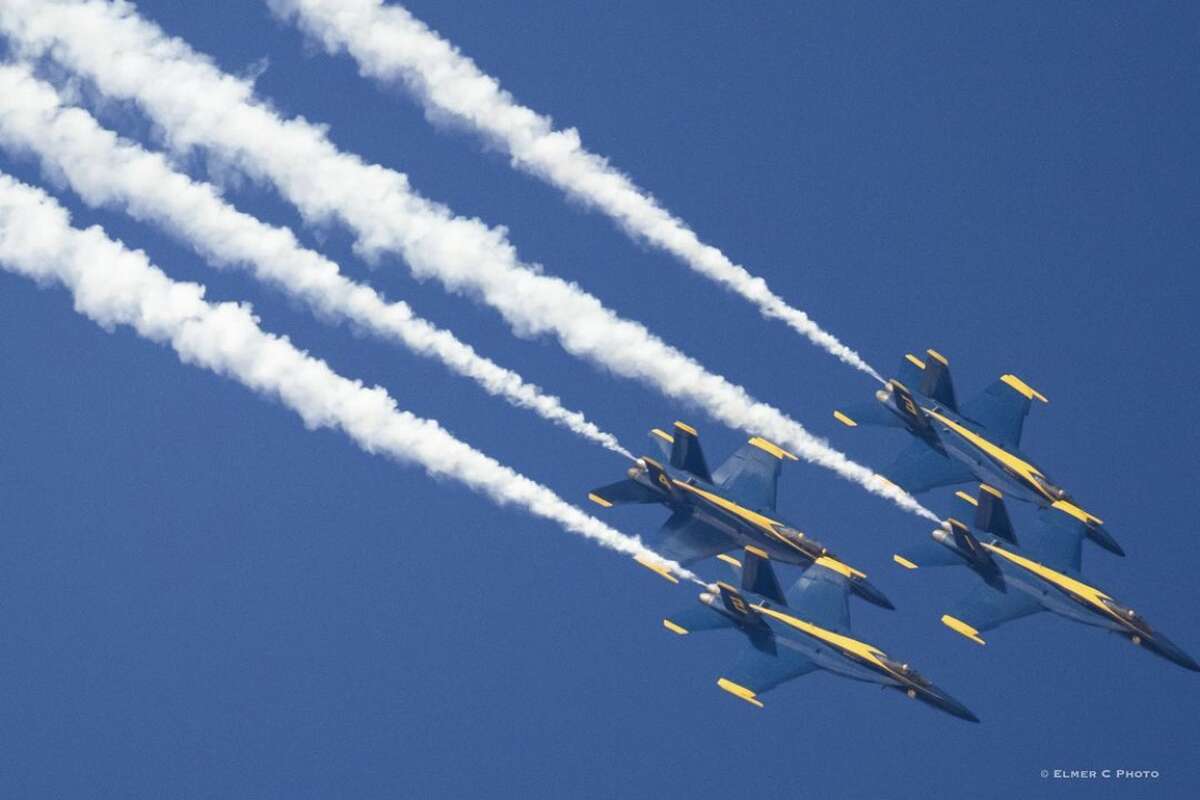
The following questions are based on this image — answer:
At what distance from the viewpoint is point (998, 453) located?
67.4 m

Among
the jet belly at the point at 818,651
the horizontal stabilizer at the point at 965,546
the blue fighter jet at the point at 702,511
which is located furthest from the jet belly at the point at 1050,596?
the jet belly at the point at 818,651

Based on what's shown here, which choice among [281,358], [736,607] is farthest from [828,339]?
[281,358]

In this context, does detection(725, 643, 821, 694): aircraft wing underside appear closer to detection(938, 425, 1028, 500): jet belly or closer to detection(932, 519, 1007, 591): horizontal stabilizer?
detection(932, 519, 1007, 591): horizontal stabilizer

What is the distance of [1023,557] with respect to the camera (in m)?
65.8

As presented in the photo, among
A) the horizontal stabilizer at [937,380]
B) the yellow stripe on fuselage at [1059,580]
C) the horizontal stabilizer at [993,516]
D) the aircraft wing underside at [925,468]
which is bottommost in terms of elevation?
the yellow stripe on fuselage at [1059,580]

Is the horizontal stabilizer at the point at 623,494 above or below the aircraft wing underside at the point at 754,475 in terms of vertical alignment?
below

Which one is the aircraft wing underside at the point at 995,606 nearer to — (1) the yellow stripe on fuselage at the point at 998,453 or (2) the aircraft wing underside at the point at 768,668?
(1) the yellow stripe on fuselage at the point at 998,453

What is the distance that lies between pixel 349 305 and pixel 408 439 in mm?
2998

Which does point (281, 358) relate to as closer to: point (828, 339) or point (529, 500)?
point (529, 500)

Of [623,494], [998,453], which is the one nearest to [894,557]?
[998,453]

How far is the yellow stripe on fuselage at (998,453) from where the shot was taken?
6731 cm

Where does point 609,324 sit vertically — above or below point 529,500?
above

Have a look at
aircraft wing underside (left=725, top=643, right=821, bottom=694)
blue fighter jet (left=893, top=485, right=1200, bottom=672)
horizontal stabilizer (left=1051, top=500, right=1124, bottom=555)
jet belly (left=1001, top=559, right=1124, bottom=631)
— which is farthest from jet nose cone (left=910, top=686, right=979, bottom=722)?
horizontal stabilizer (left=1051, top=500, right=1124, bottom=555)

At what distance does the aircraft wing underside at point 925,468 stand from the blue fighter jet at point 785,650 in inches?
161
